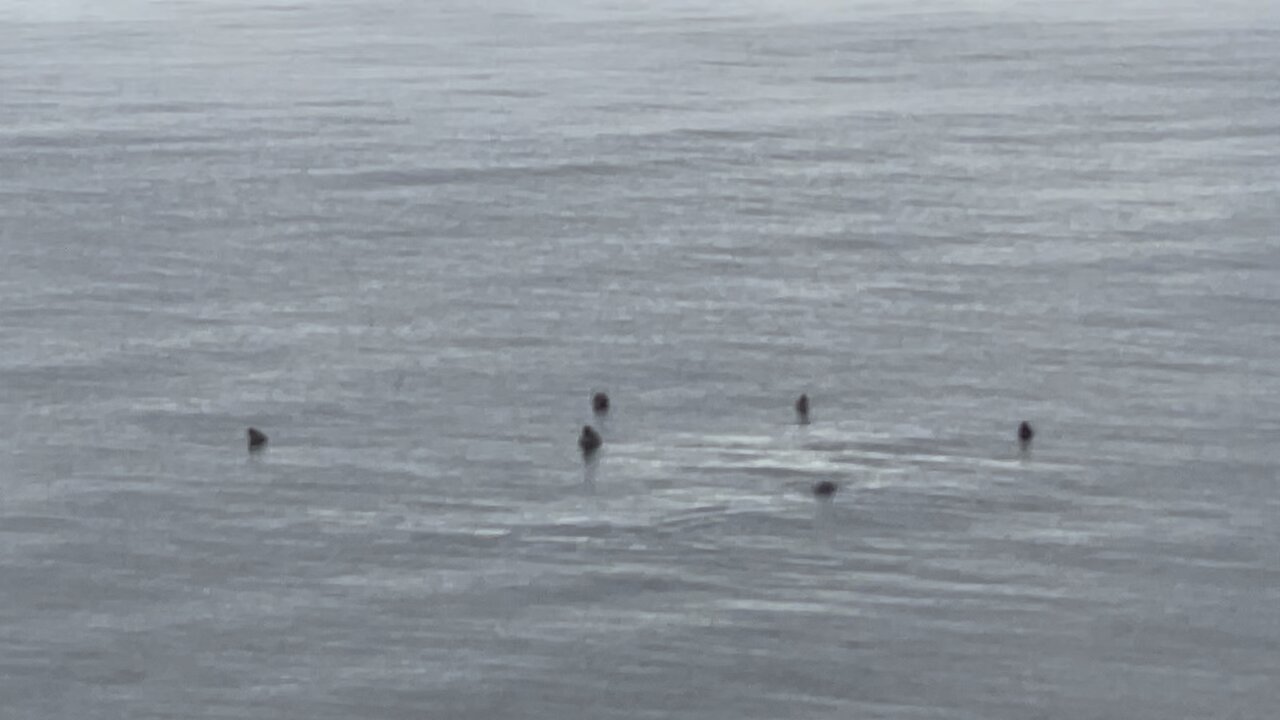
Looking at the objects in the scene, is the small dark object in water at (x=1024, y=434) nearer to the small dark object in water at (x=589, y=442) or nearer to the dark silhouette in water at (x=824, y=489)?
the dark silhouette in water at (x=824, y=489)

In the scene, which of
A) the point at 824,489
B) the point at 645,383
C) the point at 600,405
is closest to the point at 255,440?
the point at 600,405

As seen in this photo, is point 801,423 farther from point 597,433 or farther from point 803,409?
point 597,433

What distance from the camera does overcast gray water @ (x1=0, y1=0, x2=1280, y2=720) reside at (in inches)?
2195

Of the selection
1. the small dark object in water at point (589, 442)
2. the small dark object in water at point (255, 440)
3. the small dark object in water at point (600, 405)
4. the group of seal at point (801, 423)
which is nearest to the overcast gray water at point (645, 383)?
the small dark object in water at point (600, 405)

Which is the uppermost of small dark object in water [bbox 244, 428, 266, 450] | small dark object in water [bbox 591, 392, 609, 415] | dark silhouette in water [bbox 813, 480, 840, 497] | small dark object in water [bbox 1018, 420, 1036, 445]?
small dark object in water [bbox 591, 392, 609, 415]

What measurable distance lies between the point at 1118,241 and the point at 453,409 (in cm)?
2711

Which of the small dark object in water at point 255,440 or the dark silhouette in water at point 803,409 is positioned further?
the dark silhouette in water at point 803,409

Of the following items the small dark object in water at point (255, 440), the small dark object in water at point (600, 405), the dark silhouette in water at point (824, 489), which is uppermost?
the small dark object in water at point (600, 405)

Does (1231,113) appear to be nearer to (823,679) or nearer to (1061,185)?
(1061,185)

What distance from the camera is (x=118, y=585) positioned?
5978 centimetres

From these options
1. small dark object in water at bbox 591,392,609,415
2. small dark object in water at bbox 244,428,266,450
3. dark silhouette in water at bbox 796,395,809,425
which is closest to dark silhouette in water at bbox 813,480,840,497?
dark silhouette in water at bbox 796,395,809,425

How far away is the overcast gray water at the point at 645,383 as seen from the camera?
55.8 metres

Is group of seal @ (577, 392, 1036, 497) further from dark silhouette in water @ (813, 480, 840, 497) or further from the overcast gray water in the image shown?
the overcast gray water

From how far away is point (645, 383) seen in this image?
7169 cm
